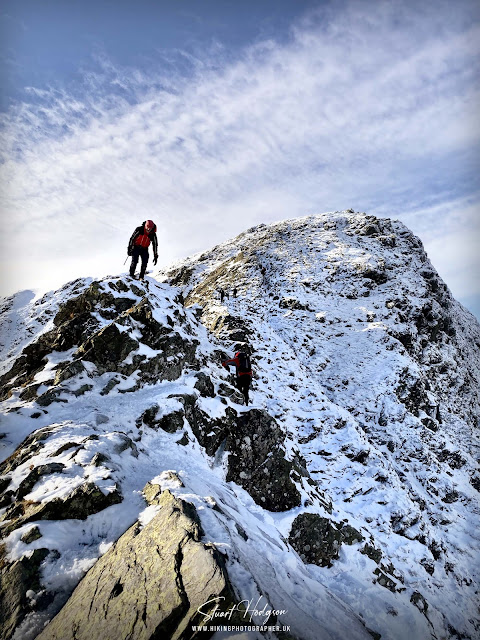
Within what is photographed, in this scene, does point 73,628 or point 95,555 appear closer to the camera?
point 73,628

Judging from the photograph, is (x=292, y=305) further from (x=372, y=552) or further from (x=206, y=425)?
(x=372, y=552)

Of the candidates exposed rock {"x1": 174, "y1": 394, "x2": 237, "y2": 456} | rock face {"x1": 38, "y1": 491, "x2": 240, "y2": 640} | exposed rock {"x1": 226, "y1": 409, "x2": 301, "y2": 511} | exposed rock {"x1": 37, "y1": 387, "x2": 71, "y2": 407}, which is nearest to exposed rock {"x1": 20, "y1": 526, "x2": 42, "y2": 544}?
rock face {"x1": 38, "y1": 491, "x2": 240, "y2": 640}

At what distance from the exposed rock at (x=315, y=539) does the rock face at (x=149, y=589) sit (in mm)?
6988

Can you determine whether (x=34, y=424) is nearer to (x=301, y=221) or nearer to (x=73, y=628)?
(x=73, y=628)

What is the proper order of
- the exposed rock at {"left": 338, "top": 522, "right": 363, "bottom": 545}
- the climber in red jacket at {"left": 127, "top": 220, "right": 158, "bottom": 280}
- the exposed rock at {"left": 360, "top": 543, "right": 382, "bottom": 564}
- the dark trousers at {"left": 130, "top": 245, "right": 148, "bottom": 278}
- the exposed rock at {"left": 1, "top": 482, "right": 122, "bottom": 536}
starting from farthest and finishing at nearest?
the dark trousers at {"left": 130, "top": 245, "right": 148, "bottom": 278}
the climber in red jacket at {"left": 127, "top": 220, "right": 158, "bottom": 280}
the exposed rock at {"left": 360, "top": 543, "right": 382, "bottom": 564}
the exposed rock at {"left": 338, "top": 522, "right": 363, "bottom": 545}
the exposed rock at {"left": 1, "top": 482, "right": 122, "bottom": 536}

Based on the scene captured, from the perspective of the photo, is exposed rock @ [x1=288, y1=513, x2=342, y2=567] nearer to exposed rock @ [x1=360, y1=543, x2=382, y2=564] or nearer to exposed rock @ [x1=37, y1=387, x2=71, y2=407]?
exposed rock @ [x1=360, y1=543, x2=382, y2=564]

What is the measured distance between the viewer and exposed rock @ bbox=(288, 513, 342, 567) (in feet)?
32.8

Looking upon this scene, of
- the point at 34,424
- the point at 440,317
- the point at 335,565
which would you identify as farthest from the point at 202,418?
the point at 440,317

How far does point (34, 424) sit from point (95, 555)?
16.2 ft

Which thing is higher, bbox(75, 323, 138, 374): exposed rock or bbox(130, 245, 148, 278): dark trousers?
bbox(130, 245, 148, 278): dark trousers

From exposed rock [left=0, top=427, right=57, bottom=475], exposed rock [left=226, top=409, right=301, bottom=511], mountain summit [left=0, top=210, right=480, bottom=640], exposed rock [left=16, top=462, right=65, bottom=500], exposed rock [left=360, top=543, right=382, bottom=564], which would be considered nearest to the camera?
mountain summit [left=0, top=210, right=480, bottom=640]

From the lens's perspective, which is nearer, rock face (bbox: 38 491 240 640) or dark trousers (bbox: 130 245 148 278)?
rock face (bbox: 38 491 240 640)

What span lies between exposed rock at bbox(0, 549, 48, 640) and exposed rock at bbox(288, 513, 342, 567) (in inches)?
307

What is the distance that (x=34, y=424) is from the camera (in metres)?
8.50
